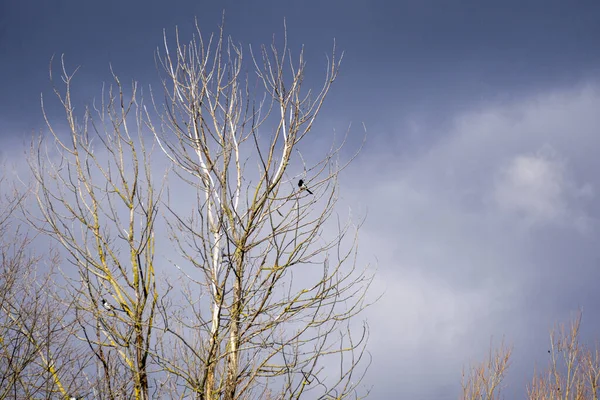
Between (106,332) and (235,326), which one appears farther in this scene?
(106,332)

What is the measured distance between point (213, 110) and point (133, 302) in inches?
70.5

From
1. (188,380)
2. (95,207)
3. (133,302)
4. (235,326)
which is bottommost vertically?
(188,380)

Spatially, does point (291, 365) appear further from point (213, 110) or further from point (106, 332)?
point (213, 110)

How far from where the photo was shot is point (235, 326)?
14.2 feet

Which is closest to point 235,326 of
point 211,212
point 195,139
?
point 211,212

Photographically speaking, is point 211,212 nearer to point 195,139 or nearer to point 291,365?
point 195,139

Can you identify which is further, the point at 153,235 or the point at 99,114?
the point at 99,114

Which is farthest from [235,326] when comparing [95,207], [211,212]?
[95,207]

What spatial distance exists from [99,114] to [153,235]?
1.44 meters

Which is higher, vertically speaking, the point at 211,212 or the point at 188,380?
the point at 211,212

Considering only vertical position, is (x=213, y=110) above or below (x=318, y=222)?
above

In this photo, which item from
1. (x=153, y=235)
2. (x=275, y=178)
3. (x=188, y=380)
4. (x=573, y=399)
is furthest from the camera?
(x=573, y=399)

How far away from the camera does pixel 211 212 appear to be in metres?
4.88

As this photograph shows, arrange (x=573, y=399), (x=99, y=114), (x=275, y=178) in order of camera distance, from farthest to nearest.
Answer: (x=573, y=399) < (x=99, y=114) < (x=275, y=178)
